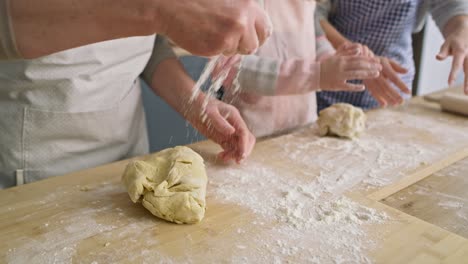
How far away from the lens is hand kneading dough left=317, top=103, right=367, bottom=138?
1218 mm

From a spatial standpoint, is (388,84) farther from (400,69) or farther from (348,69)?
(348,69)

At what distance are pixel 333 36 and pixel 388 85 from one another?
36 cm

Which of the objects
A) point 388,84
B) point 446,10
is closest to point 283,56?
point 388,84

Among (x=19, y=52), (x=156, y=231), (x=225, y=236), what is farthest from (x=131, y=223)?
(x=19, y=52)

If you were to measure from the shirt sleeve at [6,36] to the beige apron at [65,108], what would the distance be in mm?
360

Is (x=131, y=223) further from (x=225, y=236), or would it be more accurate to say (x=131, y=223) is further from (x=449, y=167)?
(x=449, y=167)

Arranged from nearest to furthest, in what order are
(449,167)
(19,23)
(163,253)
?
1. (19,23)
2. (163,253)
3. (449,167)

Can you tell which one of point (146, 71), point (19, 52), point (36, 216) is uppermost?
point (19, 52)

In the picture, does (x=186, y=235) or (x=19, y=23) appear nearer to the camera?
(x=19, y=23)

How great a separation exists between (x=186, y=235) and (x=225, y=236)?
69 mm

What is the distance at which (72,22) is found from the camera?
1.98 ft

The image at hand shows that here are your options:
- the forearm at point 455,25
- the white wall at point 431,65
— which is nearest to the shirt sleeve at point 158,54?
the forearm at point 455,25

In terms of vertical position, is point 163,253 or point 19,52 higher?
point 19,52

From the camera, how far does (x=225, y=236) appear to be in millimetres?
746
